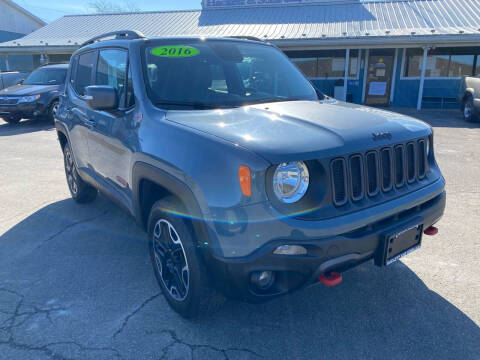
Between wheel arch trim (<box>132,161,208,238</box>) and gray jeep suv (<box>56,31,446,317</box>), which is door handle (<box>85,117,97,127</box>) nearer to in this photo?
gray jeep suv (<box>56,31,446,317</box>)

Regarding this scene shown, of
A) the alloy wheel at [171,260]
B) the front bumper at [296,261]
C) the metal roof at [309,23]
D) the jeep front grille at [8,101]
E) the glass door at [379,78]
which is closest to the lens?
the front bumper at [296,261]

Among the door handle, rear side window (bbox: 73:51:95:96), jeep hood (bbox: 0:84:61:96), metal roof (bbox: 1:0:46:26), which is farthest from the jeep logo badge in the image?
metal roof (bbox: 1:0:46:26)

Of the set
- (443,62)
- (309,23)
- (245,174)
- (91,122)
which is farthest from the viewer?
(309,23)

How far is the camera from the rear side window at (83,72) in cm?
412

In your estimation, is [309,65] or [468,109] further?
[309,65]

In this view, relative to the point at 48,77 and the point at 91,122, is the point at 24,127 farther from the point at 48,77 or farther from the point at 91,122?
the point at 91,122

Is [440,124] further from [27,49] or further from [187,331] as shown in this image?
[27,49]

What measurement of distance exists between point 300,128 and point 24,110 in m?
11.7

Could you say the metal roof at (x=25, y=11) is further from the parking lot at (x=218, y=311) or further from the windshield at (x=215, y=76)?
the windshield at (x=215, y=76)

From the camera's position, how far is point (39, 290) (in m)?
3.10

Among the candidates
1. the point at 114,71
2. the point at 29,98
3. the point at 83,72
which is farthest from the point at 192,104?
the point at 29,98

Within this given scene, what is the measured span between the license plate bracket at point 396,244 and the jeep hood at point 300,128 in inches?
22.3

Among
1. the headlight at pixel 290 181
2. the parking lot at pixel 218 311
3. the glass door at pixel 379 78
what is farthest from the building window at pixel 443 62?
the headlight at pixel 290 181

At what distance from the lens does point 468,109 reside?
11.6 metres
